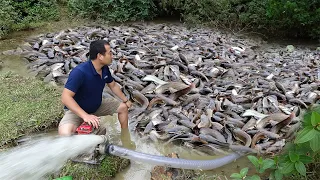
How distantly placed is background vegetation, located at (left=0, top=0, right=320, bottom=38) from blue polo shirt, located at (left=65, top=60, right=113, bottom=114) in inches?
212

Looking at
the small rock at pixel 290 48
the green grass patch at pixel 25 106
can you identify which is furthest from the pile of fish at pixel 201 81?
the green grass patch at pixel 25 106

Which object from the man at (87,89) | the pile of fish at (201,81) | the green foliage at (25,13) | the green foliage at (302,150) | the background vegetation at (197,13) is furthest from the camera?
the green foliage at (25,13)

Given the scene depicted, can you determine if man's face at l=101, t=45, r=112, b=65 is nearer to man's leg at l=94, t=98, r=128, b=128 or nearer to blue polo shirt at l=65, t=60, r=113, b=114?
blue polo shirt at l=65, t=60, r=113, b=114

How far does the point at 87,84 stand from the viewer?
371 centimetres

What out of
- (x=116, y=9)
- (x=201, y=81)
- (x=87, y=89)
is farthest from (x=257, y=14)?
(x=87, y=89)

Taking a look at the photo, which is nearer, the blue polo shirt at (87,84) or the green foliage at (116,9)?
the blue polo shirt at (87,84)

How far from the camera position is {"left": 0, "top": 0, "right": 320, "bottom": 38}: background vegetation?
8.02 metres

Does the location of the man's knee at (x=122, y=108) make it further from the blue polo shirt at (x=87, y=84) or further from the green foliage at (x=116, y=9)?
the green foliage at (x=116, y=9)

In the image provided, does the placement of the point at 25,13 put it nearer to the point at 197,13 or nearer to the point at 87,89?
the point at 197,13

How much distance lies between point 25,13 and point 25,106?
5.84 meters

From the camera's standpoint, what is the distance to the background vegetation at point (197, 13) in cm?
802

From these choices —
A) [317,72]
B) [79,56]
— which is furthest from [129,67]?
[317,72]

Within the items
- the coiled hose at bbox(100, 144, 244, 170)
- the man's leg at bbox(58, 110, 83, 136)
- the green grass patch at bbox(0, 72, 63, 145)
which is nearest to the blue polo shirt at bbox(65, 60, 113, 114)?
the man's leg at bbox(58, 110, 83, 136)

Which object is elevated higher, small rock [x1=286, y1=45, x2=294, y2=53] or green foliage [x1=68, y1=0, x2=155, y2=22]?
green foliage [x1=68, y1=0, x2=155, y2=22]
